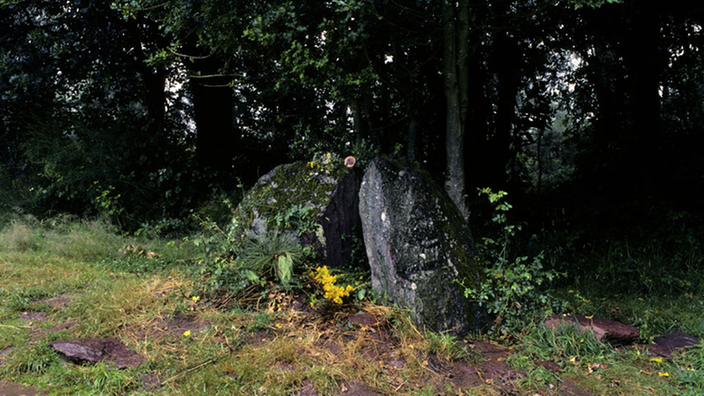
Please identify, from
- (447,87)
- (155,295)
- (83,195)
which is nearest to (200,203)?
(83,195)

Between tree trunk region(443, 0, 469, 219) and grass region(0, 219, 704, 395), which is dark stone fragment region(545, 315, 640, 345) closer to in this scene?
grass region(0, 219, 704, 395)

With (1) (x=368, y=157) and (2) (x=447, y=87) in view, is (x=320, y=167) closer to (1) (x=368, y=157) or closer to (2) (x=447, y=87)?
(1) (x=368, y=157)

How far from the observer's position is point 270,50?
4.83 m

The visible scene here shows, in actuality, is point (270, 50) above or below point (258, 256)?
above

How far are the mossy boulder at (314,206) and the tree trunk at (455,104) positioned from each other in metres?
1.01

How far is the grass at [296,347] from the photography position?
116 inches

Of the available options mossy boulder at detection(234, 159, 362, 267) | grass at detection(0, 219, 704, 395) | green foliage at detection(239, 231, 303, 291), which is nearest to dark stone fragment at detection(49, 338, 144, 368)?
grass at detection(0, 219, 704, 395)

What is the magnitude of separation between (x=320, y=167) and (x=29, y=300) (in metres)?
3.00

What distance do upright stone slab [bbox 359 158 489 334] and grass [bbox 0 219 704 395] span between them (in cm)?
17

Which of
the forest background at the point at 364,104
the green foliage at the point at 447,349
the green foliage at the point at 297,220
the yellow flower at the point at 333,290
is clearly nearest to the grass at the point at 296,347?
the green foliage at the point at 447,349

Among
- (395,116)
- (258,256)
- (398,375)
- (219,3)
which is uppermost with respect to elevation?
(219,3)

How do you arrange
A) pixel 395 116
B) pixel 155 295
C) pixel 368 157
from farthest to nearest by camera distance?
1. pixel 395 116
2. pixel 368 157
3. pixel 155 295

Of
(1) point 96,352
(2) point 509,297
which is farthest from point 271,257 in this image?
(2) point 509,297

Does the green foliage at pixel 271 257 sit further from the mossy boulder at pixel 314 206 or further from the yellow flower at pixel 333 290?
the yellow flower at pixel 333 290
